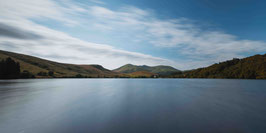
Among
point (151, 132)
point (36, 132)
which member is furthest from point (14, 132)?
point (151, 132)

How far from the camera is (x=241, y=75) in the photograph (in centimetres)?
17425

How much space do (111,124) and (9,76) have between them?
14162 cm

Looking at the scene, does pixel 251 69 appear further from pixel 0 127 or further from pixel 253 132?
pixel 0 127

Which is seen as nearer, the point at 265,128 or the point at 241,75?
the point at 265,128

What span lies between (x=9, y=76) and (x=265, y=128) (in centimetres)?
15045

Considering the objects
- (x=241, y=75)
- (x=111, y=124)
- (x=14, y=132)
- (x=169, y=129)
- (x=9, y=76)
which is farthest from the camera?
(x=241, y=75)

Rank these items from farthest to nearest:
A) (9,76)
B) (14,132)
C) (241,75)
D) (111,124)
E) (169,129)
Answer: (241,75) → (9,76) → (111,124) → (169,129) → (14,132)

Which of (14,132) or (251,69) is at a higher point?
(251,69)

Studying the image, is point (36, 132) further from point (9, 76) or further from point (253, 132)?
point (9, 76)

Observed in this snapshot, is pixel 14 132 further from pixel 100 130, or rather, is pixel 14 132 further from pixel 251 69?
pixel 251 69

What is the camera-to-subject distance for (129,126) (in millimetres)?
10523

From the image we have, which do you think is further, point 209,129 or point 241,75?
point 241,75

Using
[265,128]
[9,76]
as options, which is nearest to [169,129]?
[265,128]

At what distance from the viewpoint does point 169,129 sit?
10000mm
